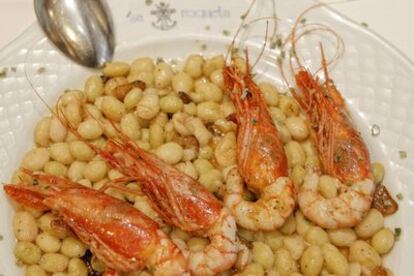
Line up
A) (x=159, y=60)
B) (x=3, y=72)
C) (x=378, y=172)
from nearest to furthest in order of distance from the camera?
(x=378, y=172), (x=3, y=72), (x=159, y=60)

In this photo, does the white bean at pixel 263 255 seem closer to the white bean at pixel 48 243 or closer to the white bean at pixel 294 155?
the white bean at pixel 294 155

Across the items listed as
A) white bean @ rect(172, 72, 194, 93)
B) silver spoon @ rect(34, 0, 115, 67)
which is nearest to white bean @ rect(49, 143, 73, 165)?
silver spoon @ rect(34, 0, 115, 67)

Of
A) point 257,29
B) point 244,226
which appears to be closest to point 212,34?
point 257,29

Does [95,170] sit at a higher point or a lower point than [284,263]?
higher

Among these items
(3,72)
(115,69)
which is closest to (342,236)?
(115,69)

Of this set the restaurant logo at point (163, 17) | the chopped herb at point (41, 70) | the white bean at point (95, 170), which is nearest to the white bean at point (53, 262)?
the white bean at point (95, 170)

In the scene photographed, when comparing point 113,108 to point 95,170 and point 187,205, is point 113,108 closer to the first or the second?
point 95,170

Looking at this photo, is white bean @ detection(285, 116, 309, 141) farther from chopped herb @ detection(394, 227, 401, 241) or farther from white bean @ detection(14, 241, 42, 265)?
white bean @ detection(14, 241, 42, 265)

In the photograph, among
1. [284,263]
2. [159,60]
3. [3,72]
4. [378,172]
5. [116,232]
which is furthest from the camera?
[159,60]
